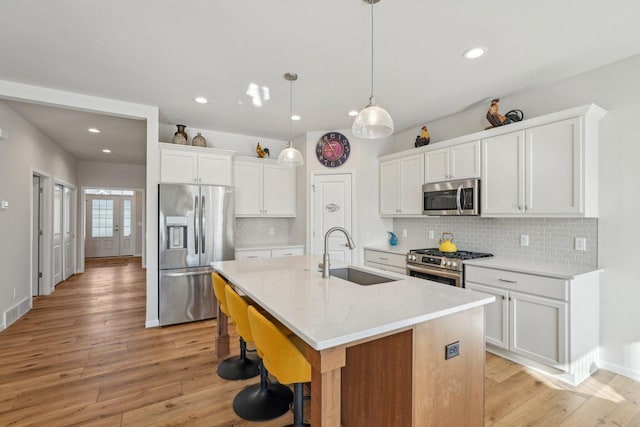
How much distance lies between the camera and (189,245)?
3779mm

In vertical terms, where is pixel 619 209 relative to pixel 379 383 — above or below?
above

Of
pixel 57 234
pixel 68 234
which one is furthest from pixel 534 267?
pixel 68 234

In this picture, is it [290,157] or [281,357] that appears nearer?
[281,357]

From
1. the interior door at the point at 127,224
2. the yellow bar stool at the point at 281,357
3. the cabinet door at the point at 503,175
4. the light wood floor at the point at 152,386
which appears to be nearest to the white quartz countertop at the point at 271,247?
the light wood floor at the point at 152,386

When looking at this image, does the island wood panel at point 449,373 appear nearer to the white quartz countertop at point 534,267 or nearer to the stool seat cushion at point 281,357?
the stool seat cushion at point 281,357

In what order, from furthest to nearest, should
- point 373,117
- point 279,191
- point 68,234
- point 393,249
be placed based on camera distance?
1. point 68,234
2. point 279,191
3. point 393,249
4. point 373,117

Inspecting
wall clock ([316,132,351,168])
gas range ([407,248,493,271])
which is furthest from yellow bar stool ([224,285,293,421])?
wall clock ([316,132,351,168])

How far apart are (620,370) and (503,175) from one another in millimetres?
1860

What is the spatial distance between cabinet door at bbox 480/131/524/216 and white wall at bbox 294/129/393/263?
1640 millimetres

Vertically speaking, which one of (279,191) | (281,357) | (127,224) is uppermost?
(279,191)

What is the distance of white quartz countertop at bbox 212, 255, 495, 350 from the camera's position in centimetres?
125

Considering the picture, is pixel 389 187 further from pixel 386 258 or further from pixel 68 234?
pixel 68 234

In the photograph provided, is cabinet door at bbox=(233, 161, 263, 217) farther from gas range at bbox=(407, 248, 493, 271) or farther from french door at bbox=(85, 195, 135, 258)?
french door at bbox=(85, 195, 135, 258)

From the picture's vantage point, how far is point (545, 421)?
6.45ft
